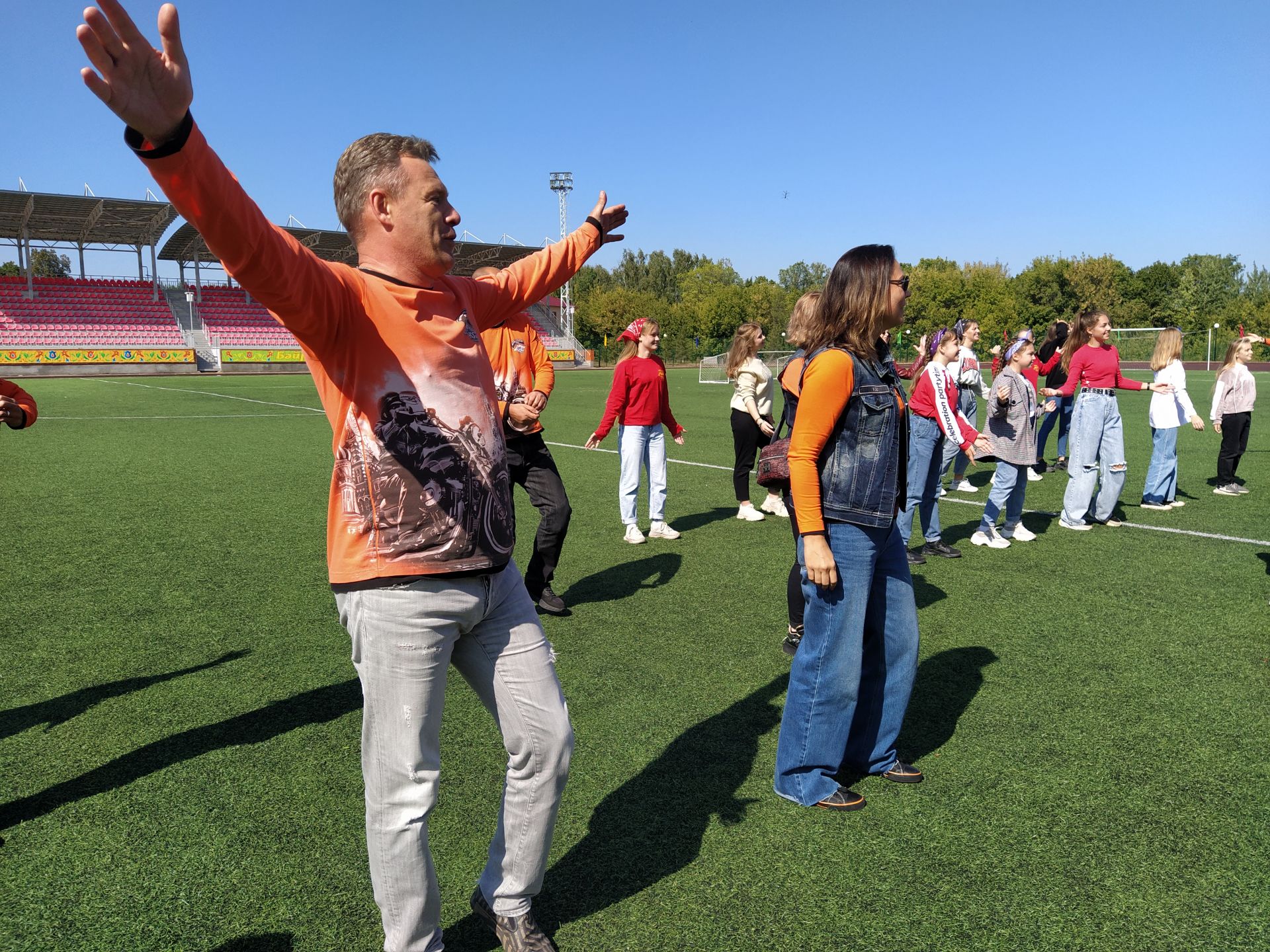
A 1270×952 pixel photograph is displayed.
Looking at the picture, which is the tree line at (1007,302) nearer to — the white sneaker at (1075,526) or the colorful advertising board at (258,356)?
the colorful advertising board at (258,356)

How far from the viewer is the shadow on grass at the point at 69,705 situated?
13.1ft

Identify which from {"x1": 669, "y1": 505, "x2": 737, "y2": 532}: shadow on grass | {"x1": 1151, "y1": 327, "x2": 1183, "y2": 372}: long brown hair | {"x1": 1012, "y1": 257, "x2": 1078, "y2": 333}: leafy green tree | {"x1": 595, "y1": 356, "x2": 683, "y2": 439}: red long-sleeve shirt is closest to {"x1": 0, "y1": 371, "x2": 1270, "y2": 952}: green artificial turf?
{"x1": 669, "y1": 505, "x2": 737, "y2": 532}: shadow on grass

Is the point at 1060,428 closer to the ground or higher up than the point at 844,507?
closer to the ground

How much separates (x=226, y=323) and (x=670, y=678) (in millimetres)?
56046

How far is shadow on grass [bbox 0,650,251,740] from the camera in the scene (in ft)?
13.1

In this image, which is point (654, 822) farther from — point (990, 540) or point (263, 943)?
point (990, 540)

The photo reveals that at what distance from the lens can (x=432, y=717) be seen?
7.23ft

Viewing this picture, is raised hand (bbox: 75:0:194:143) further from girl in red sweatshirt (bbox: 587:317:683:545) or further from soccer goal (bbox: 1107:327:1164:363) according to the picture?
soccer goal (bbox: 1107:327:1164:363)

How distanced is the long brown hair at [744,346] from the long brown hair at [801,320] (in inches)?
137

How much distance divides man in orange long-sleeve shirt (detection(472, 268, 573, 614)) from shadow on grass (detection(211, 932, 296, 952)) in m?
3.06

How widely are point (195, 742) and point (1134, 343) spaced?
205 ft

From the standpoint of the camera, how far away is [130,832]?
3.12 metres

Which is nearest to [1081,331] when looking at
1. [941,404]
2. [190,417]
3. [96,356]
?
[941,404]

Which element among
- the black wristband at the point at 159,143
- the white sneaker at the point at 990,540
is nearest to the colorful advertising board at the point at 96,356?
the white sneaker at the point at 990,540
